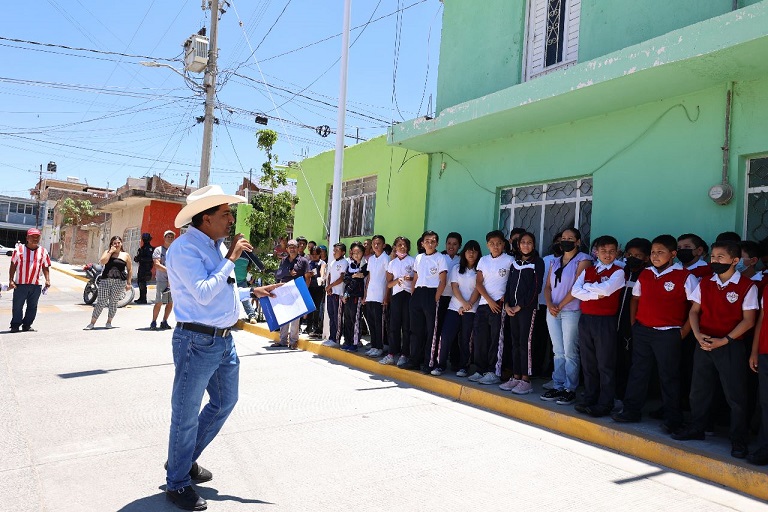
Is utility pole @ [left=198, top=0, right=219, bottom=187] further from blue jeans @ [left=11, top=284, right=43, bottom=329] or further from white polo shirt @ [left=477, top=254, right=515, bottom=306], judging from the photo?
white polo shirt @ [left=477, top=254, right=515, bottom=306]

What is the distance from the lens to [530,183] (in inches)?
329

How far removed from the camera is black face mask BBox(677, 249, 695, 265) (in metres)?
5.42

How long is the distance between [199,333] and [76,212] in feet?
144

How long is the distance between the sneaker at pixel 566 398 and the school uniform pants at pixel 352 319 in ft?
12.2

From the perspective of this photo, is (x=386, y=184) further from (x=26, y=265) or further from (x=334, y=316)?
(x=26, y=265)

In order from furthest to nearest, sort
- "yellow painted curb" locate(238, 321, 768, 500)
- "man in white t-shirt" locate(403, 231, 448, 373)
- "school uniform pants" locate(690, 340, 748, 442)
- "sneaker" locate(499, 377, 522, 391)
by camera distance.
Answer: "man in white t-shirt" locate(403, 231, 448, 373), "sneaker" locate(499, 377, 522, 391), "school uniform pants" locate(690, 340, 748, 442), "yellow painted curb" locate(238, 321, 768, 500)

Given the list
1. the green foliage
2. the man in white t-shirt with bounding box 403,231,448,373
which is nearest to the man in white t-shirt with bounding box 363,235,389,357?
the man in white t-shirt with bounding box 403,231,448,373

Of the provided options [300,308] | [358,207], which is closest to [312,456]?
[300,308]

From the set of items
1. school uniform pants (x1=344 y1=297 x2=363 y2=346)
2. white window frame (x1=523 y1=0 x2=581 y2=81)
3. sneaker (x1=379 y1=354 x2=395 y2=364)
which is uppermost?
white window frame (x1=523 y1=0 x2=581 y2=81)

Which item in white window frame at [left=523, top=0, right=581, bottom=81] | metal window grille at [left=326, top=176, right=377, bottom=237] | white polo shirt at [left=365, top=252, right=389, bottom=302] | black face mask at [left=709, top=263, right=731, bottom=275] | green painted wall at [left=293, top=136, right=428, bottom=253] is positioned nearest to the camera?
black face mask at [left=709, top=263, right=731, bottom=275]

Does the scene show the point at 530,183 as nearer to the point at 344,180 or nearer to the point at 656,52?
the point at 656,52

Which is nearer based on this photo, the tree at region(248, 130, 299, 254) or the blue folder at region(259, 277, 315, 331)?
the blue folder at region(259, 277, 315, 331)

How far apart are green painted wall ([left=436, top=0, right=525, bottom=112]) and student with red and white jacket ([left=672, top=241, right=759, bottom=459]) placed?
477 centimetres

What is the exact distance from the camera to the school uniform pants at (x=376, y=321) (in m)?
8.40
